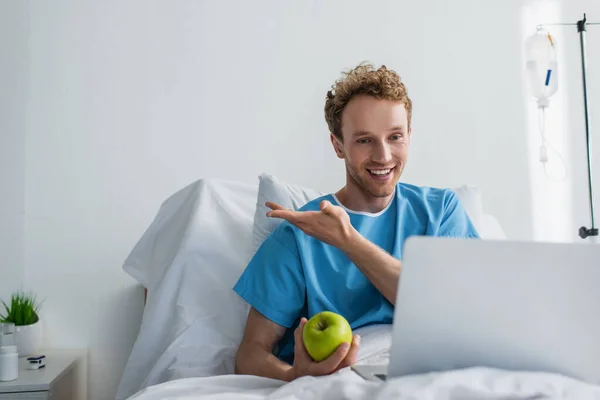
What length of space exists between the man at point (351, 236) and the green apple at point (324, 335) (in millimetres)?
133

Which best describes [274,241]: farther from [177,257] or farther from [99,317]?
Answer: [99,317]

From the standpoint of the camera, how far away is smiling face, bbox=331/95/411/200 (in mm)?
1532

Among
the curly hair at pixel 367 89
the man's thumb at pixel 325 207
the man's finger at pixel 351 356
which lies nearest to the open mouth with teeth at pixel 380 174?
the curly hair at pixel 367 89

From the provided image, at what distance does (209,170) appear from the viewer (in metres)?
2.32

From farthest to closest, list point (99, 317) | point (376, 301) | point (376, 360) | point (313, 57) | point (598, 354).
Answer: point (313, 57) < point (99, 317) < point (376, 301) < point (376, 360) < point (598, 354)

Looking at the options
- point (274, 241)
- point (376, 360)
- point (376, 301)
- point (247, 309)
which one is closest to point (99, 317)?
point (247, 309)

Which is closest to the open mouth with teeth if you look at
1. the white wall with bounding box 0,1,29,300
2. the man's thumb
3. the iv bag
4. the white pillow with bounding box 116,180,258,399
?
the man's thumb

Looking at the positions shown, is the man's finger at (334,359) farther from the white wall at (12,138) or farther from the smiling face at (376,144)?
the white wall at (12,138)

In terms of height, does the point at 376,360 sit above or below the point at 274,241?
below

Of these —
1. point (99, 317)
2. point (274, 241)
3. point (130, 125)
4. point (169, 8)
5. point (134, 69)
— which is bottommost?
point (99, 317)

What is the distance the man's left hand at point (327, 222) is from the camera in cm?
133

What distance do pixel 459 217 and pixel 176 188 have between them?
112 cm

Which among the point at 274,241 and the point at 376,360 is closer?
the point at 376,360

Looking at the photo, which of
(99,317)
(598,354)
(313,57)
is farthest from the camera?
(313,57)
